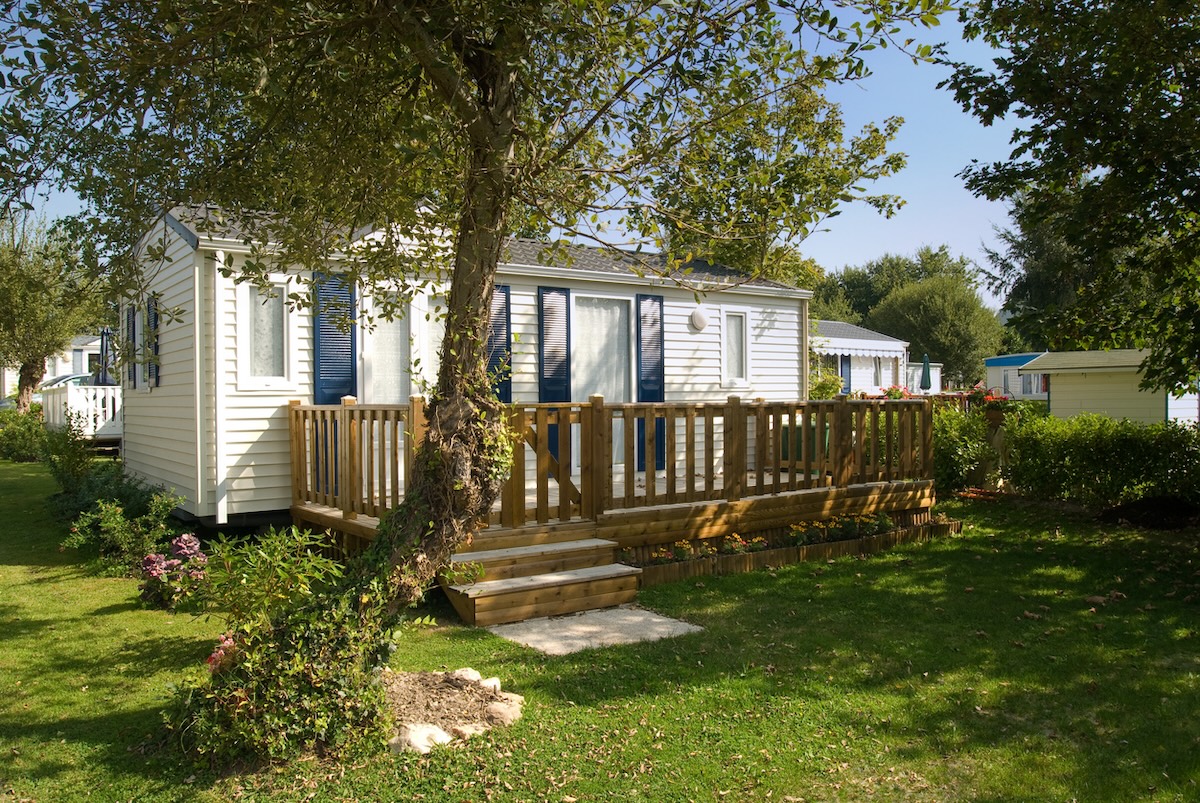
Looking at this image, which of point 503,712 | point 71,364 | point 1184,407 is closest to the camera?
point 503,712

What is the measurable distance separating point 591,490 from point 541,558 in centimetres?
93

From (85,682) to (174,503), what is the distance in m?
3.49

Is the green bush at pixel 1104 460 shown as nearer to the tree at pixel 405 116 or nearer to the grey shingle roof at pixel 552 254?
the grey shingle roof at pixel 552 254

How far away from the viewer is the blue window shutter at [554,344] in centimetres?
988

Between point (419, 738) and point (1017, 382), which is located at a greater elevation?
point (1017, 382)

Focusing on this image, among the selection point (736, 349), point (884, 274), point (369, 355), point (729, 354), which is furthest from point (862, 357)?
point (369, 355)

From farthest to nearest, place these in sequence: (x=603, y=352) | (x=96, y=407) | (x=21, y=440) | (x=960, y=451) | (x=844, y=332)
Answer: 1. (x=844, y=332)
2. (x=21, y=440)
3. (x=96, y=407)
4. (x=960, y=451)
5. (x=603, y=352)

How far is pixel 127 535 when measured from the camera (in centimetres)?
802

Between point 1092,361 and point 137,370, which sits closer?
point 137,370

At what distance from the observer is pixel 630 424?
23.8ft

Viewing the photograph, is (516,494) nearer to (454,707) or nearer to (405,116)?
(454,707)

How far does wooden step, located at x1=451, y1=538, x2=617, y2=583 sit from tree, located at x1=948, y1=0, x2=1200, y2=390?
5144mm

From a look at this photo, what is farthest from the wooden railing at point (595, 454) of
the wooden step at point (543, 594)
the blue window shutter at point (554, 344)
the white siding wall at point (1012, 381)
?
the white siding wall at point (1012, 381)

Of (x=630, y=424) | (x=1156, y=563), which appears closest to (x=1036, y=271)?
(x=1156, y=563)
